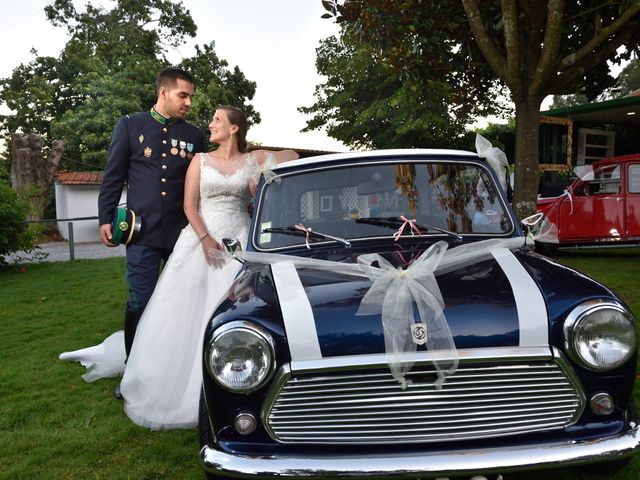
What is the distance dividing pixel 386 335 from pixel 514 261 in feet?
2.96

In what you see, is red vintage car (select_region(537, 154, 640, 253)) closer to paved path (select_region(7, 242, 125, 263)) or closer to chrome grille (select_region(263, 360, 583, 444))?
chrome grille (select_region(263, 360, 583, 444))

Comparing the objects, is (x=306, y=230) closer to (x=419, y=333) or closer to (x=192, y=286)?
(x=192, y=286)

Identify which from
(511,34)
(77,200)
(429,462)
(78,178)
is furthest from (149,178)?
(77,200)

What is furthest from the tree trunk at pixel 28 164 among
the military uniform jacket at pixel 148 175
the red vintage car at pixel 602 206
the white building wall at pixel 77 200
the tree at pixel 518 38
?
the military uniform jacket at pixel 148 175

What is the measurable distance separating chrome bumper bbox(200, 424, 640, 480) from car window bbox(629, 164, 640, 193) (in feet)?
32.2

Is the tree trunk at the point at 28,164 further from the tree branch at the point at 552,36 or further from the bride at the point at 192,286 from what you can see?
the bride at the point at 192,286

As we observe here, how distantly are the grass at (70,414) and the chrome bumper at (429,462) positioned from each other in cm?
57

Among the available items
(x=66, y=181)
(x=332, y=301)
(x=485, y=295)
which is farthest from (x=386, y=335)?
(x=66, y=181)

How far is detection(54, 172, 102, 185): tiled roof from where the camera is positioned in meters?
23.5

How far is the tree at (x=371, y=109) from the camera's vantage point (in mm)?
21172

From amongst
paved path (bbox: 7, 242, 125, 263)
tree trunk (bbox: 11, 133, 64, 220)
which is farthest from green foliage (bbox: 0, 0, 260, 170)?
paved path (bbox: 7, 242, 125, 263)

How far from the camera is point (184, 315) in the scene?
3701mm

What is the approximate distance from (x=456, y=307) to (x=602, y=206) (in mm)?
9951

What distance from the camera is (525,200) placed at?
732 centimetres
